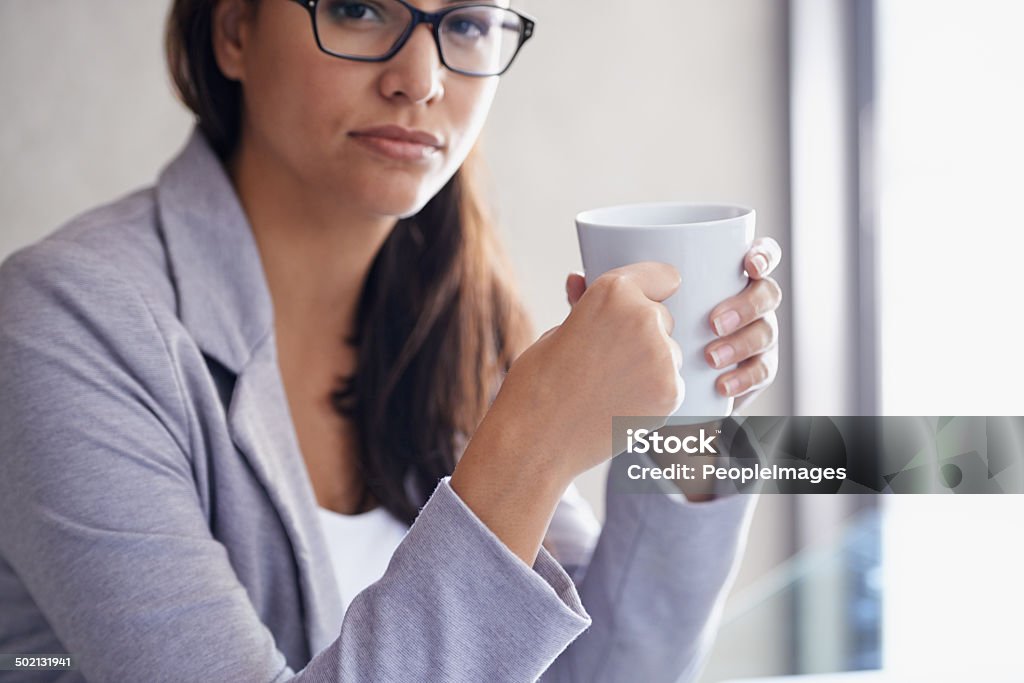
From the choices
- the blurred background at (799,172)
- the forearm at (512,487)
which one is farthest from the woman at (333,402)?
the blurred background at (799,172)

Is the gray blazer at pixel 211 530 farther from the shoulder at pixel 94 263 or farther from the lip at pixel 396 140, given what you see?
the lip at pixel 396 140

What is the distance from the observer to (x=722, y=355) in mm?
423

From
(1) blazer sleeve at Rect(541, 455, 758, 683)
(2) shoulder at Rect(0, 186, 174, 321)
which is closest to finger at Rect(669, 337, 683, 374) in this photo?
(1) blazer sleeve at Rect(541, 455, 758, 683)

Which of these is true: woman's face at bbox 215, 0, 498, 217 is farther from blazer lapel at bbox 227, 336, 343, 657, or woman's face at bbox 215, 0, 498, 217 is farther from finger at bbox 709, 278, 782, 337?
finger at bbox 709, 278, 782, 337

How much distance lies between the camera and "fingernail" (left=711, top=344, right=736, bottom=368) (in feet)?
1.38

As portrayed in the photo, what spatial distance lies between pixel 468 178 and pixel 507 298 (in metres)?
0.11

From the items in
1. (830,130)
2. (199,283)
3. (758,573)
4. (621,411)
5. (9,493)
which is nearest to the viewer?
(621,411)

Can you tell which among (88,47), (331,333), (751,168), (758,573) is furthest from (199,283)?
(758,573)

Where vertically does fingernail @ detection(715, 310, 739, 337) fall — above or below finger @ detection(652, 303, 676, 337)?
below

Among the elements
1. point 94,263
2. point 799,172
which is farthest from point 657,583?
point 799,172

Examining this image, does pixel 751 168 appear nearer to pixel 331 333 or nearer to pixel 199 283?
pixel 331 333

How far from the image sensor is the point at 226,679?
1.50ft

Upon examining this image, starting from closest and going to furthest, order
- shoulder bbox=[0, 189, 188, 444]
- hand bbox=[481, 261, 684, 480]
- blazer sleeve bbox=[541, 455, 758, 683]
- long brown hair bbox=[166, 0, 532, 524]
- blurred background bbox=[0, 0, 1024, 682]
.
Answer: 1. hand bbox=[481, 261, 684, 480]
2. shoulder bbox=[0, 189, 188, 444]
3. blazer sleeve bbox=[541, 455, 758, 683]
4. long brown hair bbox=[166, 0, 532, 524]
5. blurred background bbox=[0, 0, 1024, 682]

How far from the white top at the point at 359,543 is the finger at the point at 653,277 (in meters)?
0.37
